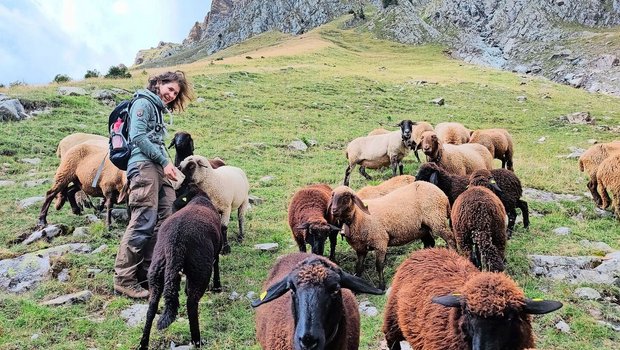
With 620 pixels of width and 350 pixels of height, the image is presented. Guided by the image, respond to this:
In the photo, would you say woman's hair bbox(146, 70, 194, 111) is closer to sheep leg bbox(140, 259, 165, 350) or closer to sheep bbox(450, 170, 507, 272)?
sheep leg bbox(140, 259, 165, 350)

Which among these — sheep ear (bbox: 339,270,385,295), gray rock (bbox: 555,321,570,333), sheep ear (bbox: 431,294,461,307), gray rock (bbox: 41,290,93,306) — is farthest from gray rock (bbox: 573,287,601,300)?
gray rock (bbox: 41,290,93,306)

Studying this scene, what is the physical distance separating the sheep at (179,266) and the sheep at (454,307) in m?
2.33

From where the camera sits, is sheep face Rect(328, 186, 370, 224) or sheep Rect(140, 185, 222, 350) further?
sheep face Rect(328, 186, 370, 224)

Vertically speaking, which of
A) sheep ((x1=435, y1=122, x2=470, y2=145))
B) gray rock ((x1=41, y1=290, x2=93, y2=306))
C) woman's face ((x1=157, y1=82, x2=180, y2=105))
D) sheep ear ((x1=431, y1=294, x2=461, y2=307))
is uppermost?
woman's face ((x1=157, y1=82, x2=180, y2=105))

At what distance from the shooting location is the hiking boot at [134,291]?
6.84m

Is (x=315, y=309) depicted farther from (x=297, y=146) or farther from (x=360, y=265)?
(x=297, y=146)

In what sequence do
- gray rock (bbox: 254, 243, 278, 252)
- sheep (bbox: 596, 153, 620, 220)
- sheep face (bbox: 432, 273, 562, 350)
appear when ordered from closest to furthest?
sheep face (bbox: 432, 273, 562, 350) → gray rock (bbox: 254, 243, 278, 252) → sheep (bbox: 596, 153, 620, 220)

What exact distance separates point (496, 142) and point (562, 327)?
9.82m

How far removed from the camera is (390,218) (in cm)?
819

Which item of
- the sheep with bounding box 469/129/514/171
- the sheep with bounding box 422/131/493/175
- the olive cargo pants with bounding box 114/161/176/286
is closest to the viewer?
the olive cargo pants with bounding box 114/161/176/286

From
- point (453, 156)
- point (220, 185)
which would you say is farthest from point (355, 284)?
point (453, 156)

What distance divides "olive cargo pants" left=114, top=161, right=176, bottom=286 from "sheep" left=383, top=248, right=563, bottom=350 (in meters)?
3.58

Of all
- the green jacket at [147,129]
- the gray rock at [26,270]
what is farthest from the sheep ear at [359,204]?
the gray rock at [26,270]

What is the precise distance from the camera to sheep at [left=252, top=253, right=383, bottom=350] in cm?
365
